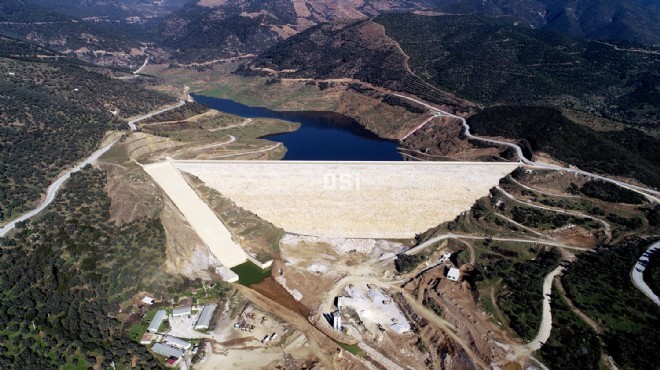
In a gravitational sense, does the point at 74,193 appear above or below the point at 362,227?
above

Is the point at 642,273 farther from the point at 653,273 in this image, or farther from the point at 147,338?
the point at 147,338

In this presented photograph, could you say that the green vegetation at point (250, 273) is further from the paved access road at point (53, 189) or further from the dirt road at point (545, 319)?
the dirt road at point (545, 319)

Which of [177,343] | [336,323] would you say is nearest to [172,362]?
[177,343]

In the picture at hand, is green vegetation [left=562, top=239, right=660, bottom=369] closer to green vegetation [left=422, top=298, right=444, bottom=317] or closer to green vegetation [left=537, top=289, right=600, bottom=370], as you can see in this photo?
green vegetation [left=537, top=289, right=600, bottom=370]

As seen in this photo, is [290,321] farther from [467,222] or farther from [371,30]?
[371,30]

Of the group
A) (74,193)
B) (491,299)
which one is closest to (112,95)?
(74,193)
